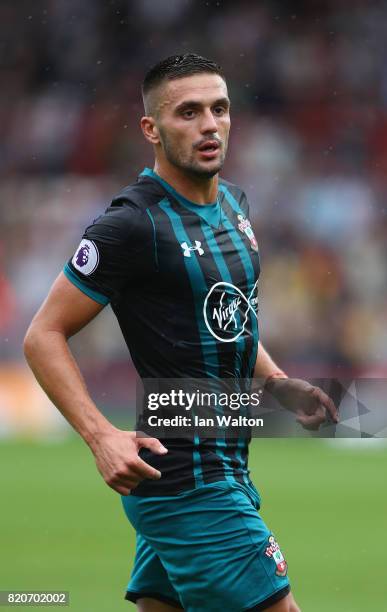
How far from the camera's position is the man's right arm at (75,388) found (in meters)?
3.27

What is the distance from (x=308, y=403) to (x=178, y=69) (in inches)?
44.2

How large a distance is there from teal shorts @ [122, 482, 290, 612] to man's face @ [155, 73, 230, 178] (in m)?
0.99

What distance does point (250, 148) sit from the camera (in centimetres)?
1589

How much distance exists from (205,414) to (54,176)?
42.8ft

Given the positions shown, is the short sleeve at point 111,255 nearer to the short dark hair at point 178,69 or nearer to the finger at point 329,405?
the short dark hair at point 178,69

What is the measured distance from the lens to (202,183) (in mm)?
3871

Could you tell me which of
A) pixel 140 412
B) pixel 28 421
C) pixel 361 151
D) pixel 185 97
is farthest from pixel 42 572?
pixel 361 151

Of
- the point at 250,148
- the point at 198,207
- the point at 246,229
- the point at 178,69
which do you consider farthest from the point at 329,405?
the point at 250,148

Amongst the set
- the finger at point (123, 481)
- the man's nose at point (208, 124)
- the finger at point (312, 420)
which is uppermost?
the man's nose at point (208, 124)

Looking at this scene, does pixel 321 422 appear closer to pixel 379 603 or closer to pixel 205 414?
pixel 205 414

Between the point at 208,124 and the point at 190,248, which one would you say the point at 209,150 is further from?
the point at 190,248

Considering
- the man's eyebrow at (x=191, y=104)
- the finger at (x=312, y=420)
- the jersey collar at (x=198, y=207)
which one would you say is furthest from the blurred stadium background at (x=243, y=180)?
the man's eyebrow at (x=191, y=104)

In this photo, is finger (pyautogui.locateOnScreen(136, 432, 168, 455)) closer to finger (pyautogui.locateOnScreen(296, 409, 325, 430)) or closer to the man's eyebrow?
finger (pyautogui.locateOnScreen(296, 409, 325, 430))

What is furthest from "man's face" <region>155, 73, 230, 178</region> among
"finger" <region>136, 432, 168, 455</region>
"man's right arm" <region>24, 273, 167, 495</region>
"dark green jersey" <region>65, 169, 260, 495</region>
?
"finger" <region>136, 432, 168, 455</region>
